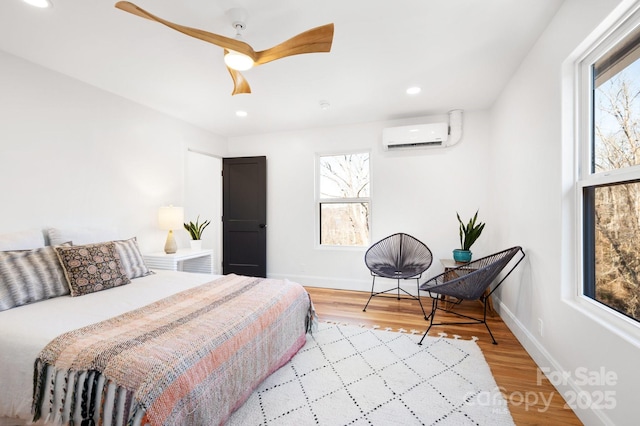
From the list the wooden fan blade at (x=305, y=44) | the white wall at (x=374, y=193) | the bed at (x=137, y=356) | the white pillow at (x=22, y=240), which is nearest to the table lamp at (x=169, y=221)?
the white pillow at (x=22, y=240)

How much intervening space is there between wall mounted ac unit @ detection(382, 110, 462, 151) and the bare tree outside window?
2107 mm

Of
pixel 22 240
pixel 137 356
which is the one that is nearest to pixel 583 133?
pixel 137 356

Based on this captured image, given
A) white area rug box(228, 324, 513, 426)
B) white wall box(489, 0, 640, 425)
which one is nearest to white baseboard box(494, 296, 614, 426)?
white wall box(489, 0, 640, 425)

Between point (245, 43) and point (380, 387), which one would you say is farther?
point (380, 387)

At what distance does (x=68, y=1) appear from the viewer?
178cm

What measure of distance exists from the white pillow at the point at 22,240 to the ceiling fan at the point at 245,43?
1.99 meters

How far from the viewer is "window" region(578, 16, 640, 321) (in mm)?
1391

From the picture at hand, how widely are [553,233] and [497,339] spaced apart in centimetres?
119

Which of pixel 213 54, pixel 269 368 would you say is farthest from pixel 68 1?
pixel 269 368

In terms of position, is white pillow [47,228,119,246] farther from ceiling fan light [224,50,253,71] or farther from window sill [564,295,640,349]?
window sill [564,295,640,349]

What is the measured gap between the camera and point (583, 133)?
1.78m

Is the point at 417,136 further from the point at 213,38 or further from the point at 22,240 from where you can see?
the point at 22,240

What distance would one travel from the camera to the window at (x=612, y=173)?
1391 millimetres

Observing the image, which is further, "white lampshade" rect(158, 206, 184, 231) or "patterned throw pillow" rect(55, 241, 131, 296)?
"white lampshade" rect(158, 206, 184, 231)
